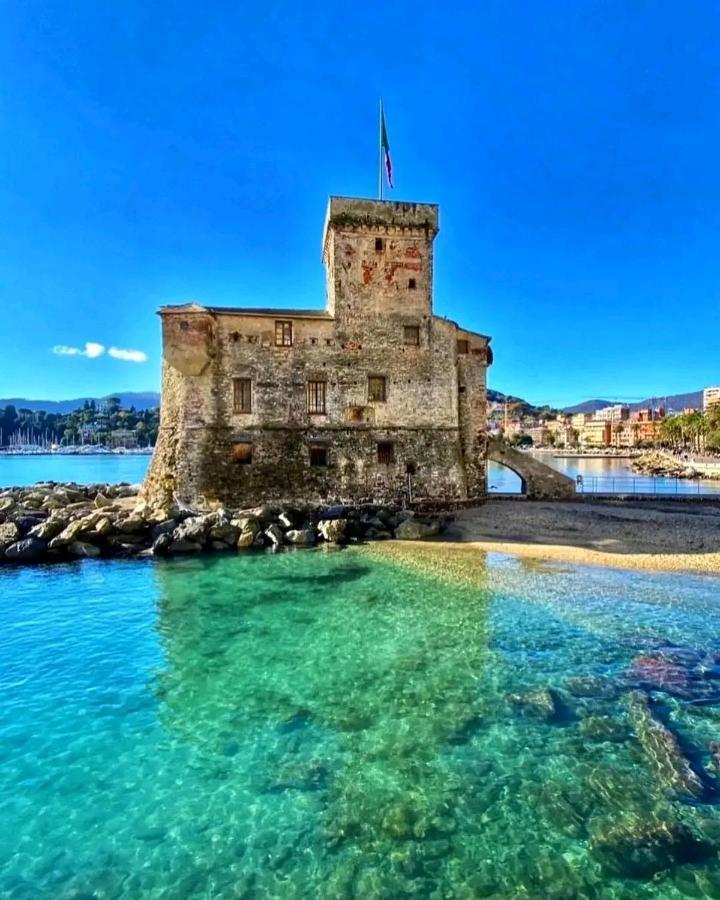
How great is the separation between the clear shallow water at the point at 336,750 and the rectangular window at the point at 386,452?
1223cm

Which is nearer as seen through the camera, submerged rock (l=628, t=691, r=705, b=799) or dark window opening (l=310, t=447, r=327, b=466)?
submerged rock (l=628, t=691, r=705, b=799)

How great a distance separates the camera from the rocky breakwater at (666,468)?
218ft

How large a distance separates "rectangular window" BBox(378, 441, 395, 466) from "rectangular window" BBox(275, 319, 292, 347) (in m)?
6.75

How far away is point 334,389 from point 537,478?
533 inches

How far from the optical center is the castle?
79.4 feet

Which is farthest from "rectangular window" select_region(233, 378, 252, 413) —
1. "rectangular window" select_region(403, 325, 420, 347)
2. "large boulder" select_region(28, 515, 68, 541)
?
"large boulder" select_region(28, 515, 68, 541)

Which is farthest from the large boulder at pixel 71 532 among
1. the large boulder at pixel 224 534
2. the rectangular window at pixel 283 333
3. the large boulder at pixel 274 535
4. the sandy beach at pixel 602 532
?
the sandy beach at pixel 602 532

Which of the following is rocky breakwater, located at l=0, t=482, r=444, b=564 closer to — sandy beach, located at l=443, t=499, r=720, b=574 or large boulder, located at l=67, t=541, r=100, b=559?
large boulder, located at l=67, t=541, r=100, b=559

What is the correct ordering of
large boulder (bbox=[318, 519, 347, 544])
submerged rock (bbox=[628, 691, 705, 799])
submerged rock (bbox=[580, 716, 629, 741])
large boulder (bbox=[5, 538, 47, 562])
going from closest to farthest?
1. submerged rock (bbox=[628, 691, 705, 799])
2. submerged rock (bbox=[580, 716, 629, 741])
3. large boulder (bbox=[5, 538, 47, 562])
4. large boulder (bbox=[318, 519, 347, 544])

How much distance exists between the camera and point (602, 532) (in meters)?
21.5

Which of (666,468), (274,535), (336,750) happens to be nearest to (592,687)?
(336,750)

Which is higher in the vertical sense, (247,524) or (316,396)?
(316,396)

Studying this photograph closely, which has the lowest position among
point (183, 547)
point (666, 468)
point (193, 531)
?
point (666, 468)

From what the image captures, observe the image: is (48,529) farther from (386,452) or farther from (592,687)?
(592,687)
